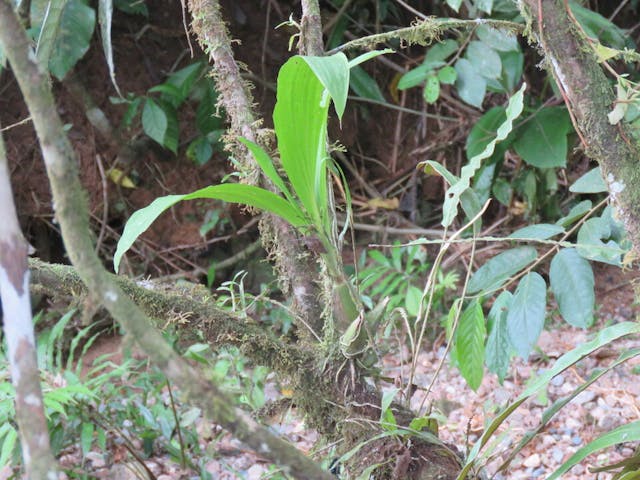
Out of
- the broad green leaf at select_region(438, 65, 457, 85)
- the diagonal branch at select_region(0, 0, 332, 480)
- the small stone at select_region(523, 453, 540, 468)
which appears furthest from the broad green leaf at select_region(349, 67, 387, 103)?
the diagonal branch at select_region(0, 0, 332, 480)

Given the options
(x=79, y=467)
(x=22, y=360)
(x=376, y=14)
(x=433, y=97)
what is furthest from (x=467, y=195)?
(x=376, y=14)

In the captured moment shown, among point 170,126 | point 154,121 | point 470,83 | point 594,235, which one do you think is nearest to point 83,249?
point 594,235

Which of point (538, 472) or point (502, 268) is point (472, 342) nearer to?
point (502, 268)

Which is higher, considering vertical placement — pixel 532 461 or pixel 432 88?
pixel 432 88

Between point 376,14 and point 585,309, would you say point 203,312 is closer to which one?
point 585,309

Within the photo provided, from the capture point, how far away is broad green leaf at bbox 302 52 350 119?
57 centimetres

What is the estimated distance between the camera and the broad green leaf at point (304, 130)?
676 mm

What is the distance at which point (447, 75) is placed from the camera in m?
1.49

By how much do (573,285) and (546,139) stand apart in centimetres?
77

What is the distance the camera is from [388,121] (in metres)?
2.41

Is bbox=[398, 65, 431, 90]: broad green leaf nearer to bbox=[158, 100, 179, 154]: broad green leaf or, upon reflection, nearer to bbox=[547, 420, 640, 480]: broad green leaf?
Result: bbox=[158, 100, 179, 154]: broad green leaf

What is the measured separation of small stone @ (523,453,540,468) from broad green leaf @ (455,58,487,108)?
741 millimetres

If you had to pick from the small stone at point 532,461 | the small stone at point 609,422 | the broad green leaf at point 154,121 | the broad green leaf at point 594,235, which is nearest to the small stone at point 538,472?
the small stone at point 532,461

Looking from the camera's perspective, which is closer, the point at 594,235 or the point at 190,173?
the point at 594,235
